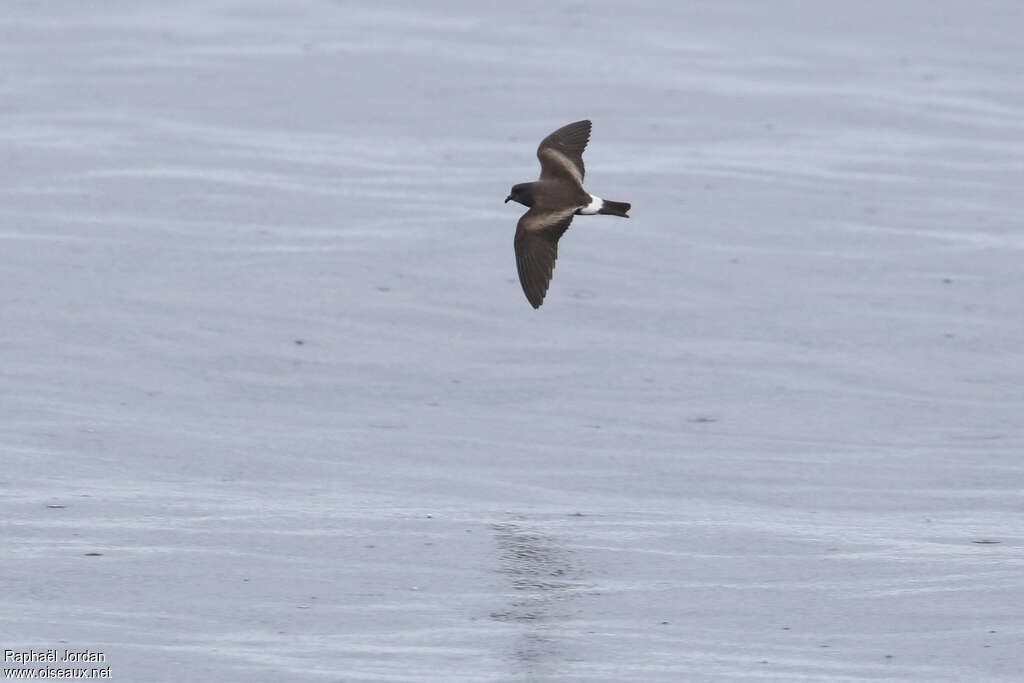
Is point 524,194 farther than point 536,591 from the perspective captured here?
Yes

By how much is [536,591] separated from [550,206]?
2.77 m

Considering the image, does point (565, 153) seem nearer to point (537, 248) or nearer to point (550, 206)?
point (550, 206)

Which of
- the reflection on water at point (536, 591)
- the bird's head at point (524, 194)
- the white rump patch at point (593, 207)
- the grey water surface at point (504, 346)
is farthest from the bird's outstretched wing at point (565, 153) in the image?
the reflection on water at point (536, 591)

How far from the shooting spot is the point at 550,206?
30.1 feet

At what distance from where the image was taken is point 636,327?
36.3ft

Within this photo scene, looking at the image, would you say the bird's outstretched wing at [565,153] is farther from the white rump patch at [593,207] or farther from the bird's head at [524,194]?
the white rump patch at [593,207]

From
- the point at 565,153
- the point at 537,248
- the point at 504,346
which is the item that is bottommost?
the point at 504,346

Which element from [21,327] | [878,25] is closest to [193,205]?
[21,327]

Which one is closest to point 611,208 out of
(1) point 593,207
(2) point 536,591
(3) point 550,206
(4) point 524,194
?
(1) point 593,207

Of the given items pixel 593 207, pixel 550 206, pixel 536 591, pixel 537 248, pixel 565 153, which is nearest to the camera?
pixel 536 591

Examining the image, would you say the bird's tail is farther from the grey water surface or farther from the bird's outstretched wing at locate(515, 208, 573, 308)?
the grey water surface

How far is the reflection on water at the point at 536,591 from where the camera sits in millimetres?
6328

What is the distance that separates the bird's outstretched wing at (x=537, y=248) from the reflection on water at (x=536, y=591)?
135 cm

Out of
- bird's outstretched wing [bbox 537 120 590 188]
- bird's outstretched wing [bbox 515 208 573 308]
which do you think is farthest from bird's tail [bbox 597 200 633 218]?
bird's outstretched wing [bbox 537 120 590 188]
